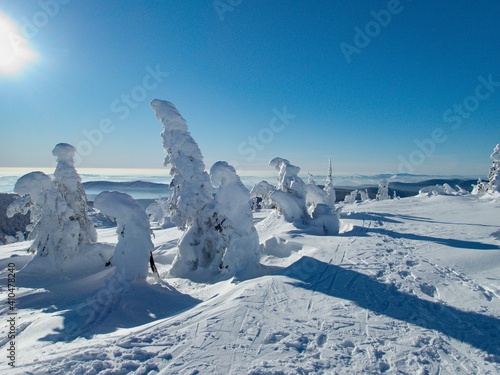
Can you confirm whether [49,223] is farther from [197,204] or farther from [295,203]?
[295,203]

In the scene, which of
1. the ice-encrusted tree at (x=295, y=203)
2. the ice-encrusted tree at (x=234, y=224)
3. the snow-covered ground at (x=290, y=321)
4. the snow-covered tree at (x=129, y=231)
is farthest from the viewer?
the ice-encrusted tree at (x=295, y=203)

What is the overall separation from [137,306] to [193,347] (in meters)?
4.35

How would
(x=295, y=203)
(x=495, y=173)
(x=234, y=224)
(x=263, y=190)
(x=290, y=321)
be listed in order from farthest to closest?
(x=495, y=173) < (x=263, y=190) < (x=295, y=203) < (x=234, y=224) < (x=290, y=321)

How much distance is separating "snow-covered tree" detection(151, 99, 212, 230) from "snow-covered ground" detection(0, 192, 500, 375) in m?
3.87

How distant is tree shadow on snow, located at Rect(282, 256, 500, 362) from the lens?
6.53 meters

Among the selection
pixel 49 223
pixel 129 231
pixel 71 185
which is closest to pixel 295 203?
pixel 129 231

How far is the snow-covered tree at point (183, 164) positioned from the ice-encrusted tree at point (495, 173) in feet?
124

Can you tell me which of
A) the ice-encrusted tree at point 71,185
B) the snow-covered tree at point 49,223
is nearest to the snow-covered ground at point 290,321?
the snow-covered tree at point 49,223

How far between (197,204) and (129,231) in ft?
13.8

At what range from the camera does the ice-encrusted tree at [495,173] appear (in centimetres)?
3597

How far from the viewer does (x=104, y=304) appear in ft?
30.9

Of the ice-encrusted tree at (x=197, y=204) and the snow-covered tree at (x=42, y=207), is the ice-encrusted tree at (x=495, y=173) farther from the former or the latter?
the snow-covered tree at (x=42, y=207)

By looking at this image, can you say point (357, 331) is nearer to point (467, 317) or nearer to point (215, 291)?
point (467, 317)

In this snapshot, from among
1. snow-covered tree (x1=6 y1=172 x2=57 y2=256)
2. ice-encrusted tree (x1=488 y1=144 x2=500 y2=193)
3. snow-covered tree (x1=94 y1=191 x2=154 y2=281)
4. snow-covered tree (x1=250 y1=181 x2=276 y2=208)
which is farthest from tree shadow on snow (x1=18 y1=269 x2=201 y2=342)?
ice-encrusted tree (x1=488 y1=144 x2=500 y2=193)
